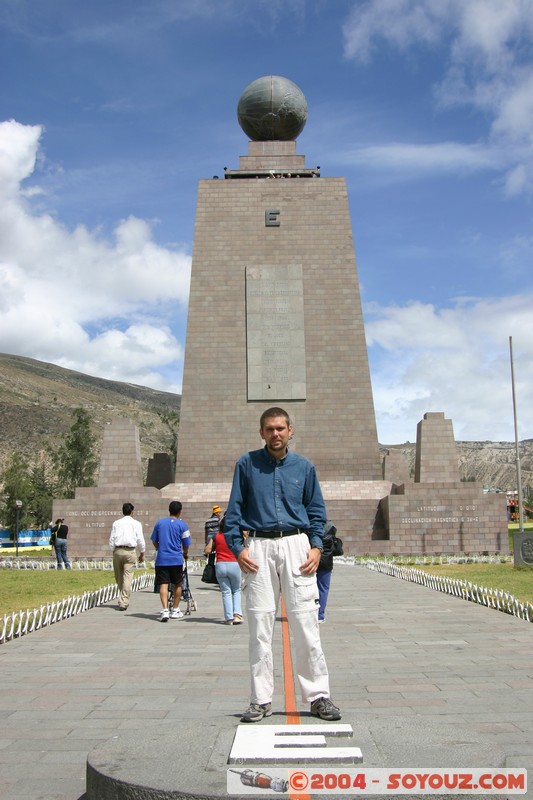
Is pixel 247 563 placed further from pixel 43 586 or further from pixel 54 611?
pixel 43 586

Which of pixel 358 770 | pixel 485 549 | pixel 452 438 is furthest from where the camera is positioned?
pixel 452 438

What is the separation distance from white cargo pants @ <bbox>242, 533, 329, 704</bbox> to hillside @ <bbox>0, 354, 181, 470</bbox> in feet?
208

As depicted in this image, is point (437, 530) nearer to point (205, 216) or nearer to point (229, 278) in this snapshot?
point (229, 278)

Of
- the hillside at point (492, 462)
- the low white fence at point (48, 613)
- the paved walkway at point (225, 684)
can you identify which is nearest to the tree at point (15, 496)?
the low white fence at point (48, 613)

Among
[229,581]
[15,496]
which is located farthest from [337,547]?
[15,496]

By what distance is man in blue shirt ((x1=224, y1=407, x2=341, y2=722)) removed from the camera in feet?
14.1

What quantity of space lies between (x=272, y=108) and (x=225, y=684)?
25.1 metres

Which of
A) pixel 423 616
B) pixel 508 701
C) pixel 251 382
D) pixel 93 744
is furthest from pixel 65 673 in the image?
pixel 251 382

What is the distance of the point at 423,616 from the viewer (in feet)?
31.7

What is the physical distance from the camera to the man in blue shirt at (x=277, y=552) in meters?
4.30

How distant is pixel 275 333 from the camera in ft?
83.7

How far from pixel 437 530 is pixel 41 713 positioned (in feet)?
61.1

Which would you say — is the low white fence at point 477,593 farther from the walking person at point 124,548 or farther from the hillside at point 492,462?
the hillside at point 492,462

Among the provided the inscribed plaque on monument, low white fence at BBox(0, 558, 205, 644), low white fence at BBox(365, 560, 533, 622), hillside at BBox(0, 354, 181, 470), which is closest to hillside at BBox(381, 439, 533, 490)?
hillside at BBox(0, 354, 181, 470)
